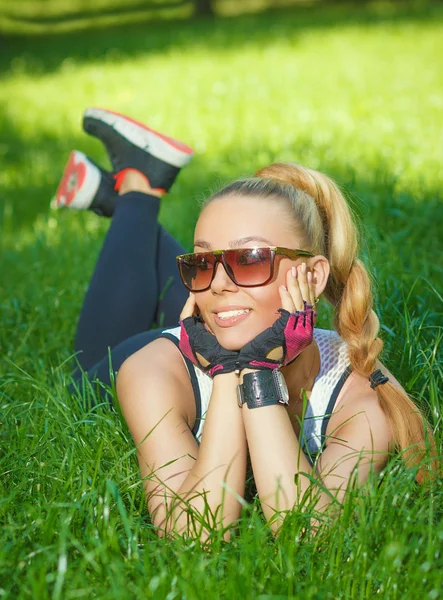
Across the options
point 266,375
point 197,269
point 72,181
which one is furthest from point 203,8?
point 266,375

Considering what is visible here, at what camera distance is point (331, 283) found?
278 centimetres

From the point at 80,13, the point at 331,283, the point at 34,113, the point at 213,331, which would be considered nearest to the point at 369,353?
the point at 331,283

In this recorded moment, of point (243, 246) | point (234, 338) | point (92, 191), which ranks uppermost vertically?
point (92, 191)

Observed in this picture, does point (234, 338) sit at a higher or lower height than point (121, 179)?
lower

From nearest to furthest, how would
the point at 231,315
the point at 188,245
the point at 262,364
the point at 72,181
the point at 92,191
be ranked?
the point at 262,364 → the point at 231,315 → the point at 92,191 → the point at 72,181 → the point at 188,245

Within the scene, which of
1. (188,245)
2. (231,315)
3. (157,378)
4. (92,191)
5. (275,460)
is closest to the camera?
(275,460)

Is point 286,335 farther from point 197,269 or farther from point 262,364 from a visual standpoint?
point 197,269

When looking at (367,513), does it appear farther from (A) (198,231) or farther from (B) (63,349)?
(B) (63,349)

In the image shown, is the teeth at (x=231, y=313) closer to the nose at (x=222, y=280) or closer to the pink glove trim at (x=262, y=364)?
the nose at (x=222, y=280)

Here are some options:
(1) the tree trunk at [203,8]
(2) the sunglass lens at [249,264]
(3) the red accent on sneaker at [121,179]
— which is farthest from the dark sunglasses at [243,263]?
(1) the tree trunk at [203,8]

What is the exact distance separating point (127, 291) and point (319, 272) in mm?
1161

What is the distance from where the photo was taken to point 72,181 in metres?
4.09

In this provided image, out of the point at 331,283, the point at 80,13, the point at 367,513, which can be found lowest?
the point at 367,513

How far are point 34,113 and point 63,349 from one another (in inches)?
279
